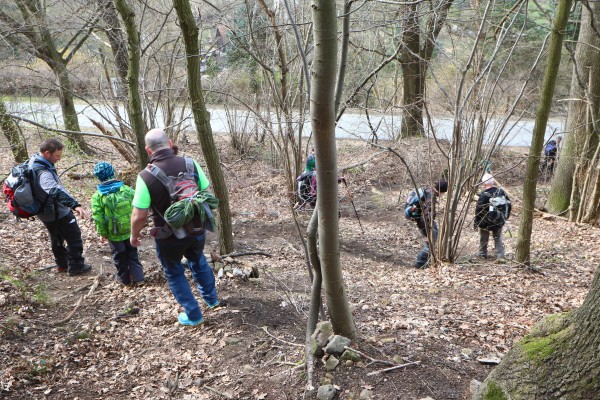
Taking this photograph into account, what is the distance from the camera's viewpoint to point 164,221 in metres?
4.25

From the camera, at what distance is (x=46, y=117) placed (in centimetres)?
1360

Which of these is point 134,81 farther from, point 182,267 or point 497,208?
point 497,208

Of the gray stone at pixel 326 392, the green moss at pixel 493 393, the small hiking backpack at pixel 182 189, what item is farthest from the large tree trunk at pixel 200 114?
the green moss at pixel 493 393

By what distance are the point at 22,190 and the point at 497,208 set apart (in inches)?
257

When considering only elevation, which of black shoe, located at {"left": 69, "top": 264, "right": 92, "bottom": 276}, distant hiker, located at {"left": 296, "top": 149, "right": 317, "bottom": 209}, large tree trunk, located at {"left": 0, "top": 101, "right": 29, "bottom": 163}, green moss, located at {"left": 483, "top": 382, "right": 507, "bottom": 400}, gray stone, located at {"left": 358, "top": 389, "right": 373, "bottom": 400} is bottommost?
black shoe, located at {"left": 69, "top": 264, "right": 92, "bottom": 276}

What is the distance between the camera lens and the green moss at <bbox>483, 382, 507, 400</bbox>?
7.77ft

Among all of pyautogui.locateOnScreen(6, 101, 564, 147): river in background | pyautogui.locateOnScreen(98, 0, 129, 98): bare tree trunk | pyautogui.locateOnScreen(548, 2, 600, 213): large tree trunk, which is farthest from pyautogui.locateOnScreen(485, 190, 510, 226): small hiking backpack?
pyautogui.locateOnScreen(98, 0, 129, 98): bare tree trunk

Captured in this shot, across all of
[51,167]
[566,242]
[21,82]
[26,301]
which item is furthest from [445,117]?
[21,82]

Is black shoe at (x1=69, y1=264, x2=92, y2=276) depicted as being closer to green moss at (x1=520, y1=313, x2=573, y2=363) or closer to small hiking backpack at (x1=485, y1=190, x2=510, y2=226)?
green moss at (x1=520, y1=313, x2=573, y2=363)

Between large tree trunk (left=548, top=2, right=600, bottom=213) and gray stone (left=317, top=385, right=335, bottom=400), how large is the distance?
26.9ft

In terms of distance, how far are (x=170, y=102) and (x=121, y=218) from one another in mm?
6927

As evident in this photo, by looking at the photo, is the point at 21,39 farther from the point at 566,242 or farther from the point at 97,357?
the point at 566,242

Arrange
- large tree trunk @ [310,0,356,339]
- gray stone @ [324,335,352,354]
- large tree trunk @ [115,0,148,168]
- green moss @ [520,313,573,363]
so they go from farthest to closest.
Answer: large tree trunk @ [115,0,148,168]
gray stone @ [324,335,352,354]
large tree trunk @ [310,0,356,339]
green moss @ [520,313,573,363]

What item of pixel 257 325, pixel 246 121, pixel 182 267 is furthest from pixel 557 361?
pixel 246 121
